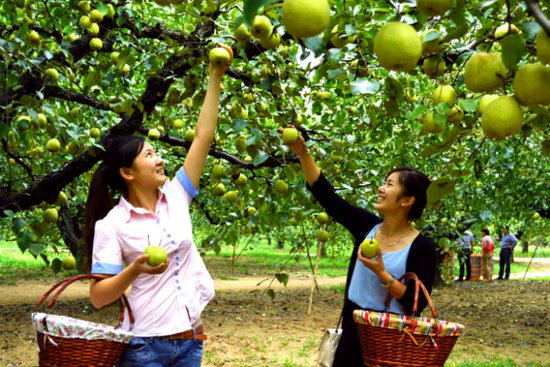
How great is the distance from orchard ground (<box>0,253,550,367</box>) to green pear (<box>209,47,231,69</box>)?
7.91 ft

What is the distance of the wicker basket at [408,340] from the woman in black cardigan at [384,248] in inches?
11.8

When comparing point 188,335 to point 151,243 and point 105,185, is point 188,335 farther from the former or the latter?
point 105,185

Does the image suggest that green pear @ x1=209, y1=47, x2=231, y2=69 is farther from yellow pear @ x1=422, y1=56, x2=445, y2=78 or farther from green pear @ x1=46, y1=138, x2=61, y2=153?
green pear @ x1=46, y1=138, x2=61, y2=153

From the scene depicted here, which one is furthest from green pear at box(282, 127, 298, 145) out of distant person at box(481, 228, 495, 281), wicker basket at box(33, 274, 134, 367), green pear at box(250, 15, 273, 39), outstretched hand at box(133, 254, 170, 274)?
distant person at box(481, 228, 495, 281)

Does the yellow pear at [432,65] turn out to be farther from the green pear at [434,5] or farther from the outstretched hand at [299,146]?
the outstretched hand at [299,146]

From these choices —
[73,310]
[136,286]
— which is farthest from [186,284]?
[73,310]

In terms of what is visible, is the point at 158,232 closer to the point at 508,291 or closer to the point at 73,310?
the point at 73,310

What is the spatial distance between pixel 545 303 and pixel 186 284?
408 inches

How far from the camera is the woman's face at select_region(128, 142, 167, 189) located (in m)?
2.01

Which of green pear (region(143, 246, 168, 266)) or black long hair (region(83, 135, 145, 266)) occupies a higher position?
black long hair (region(83, 135, 145, 266))

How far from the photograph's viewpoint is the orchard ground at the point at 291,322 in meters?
5.61

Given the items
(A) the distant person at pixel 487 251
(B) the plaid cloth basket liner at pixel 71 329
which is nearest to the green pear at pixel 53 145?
(B) the plaid cloth basket liner at pixel 71 329

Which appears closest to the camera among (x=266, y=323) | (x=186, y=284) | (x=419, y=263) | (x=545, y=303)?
(x=186, y=284)

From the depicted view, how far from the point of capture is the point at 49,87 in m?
3.71
